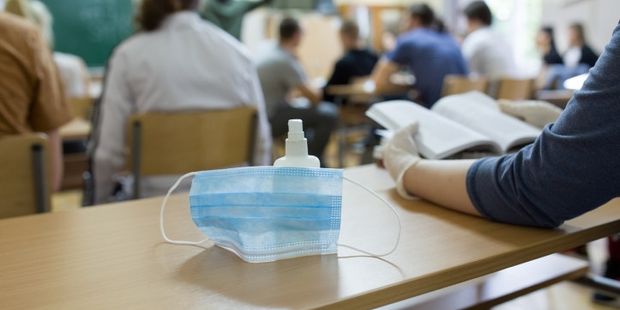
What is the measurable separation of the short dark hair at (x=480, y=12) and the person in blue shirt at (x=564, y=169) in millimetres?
4499

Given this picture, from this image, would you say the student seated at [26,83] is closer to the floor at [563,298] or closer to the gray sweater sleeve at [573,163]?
the floor at [563,298]

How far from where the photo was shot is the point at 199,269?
759 mm

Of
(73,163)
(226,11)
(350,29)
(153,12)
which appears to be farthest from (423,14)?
(153,12)

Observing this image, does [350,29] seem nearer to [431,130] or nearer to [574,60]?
[574,60]

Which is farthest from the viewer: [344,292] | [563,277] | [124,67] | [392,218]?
[124,67]

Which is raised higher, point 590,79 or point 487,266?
point 590,79

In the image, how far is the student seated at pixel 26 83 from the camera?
1.77 meters

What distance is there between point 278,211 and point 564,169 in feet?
1.28

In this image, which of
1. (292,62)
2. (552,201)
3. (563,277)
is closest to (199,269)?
(552,201)

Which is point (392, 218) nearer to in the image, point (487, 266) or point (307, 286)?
point (487, 266)

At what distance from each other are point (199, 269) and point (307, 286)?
143 millimetres

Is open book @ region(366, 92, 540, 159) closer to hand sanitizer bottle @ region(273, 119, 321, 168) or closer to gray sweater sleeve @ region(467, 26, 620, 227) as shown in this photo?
gray sweater sleeve @ region(467, 26, 620, 227)

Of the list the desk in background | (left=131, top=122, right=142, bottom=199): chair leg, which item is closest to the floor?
(left=131, top=122, right=142, bottom=199): chair leg

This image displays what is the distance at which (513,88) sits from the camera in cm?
446
